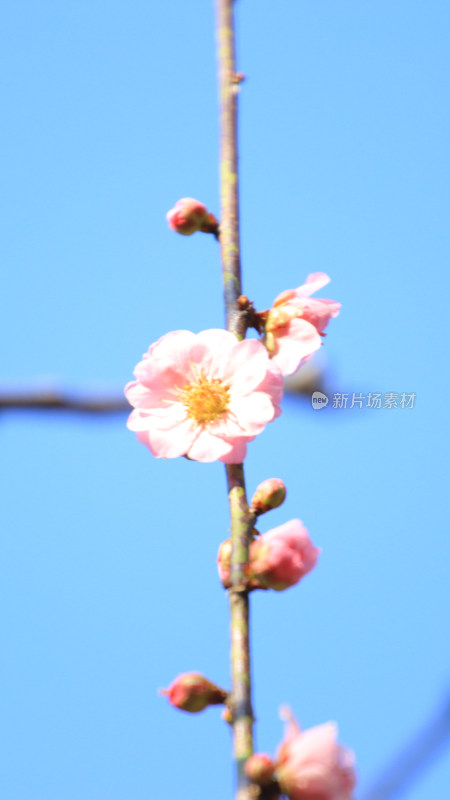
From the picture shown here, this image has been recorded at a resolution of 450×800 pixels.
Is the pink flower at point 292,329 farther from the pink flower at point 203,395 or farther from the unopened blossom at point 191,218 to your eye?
the unopened blossom at point 191,218

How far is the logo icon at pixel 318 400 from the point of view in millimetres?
1350

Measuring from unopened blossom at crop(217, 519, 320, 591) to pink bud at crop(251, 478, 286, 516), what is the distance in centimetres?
14

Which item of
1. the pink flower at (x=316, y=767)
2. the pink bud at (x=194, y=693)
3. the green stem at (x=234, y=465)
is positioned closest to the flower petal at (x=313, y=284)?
the green stem at (x=234, y=465)

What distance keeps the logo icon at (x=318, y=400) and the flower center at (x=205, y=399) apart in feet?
2.30

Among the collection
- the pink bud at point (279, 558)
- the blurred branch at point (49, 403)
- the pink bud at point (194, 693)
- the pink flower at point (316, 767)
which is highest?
the blurred branch at point (49, 403)

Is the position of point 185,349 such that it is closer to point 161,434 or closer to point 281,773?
point 161,434

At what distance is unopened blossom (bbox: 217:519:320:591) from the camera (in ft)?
5.14

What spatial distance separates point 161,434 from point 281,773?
943mm

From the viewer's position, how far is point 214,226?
2.16 meters

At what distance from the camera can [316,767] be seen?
1.33 metres

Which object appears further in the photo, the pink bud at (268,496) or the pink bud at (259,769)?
the pink bud at (268,496)

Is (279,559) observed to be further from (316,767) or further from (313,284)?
(313,284)

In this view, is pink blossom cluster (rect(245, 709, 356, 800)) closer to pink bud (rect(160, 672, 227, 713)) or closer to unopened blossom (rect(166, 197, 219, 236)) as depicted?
pink bud (rect(160, 672, 227, 713))

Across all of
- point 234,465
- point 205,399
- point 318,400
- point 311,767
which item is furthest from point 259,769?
point 205,399
